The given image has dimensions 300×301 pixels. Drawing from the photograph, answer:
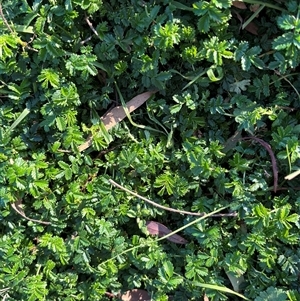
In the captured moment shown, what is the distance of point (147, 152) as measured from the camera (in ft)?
7.62

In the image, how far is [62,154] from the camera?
7.77 feet

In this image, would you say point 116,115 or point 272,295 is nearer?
point 272,295

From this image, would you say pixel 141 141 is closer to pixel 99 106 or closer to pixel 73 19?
pixel 99 106

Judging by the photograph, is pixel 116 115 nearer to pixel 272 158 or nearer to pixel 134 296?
pixel 272 158

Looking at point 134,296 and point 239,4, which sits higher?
point 239,4

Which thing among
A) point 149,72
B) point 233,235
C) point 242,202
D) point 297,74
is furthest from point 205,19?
point 233,235

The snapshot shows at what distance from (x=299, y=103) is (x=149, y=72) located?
2.27 ft

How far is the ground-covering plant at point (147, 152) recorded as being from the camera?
7.33ft

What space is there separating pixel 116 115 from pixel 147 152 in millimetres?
243

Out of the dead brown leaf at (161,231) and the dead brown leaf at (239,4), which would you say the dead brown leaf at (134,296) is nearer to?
the dead brown leaf at (161,231)

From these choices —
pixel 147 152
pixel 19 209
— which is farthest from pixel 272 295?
pixel 19 209

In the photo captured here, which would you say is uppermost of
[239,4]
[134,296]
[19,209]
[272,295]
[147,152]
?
[239,4]

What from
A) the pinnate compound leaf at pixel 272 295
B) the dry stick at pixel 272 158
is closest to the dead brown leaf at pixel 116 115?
the dry stick at pixel 272 158

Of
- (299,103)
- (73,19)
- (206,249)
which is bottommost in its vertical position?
(206,249)
